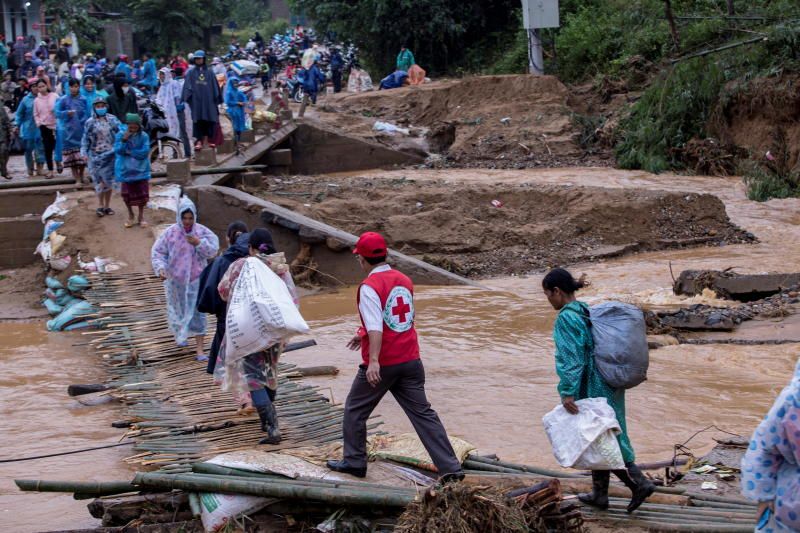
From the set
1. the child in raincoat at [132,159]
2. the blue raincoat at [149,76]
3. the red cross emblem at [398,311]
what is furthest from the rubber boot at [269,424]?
the blue raincoat at [149,76]

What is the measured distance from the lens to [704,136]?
22250 mm

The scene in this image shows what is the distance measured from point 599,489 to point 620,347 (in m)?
0.76

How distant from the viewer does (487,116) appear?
25938 millimetres

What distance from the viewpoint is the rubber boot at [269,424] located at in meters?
6.38

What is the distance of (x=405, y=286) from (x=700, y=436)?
3174 mm

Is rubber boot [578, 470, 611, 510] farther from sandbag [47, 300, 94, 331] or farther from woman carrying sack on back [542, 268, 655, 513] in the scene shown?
sandbag [47, 300, 94, 331]

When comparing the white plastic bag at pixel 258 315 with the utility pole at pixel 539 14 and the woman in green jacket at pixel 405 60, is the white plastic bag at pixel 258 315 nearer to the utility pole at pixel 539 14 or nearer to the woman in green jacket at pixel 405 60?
the utility pole at pixel 539 14

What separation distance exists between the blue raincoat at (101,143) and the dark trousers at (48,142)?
2.97 metres

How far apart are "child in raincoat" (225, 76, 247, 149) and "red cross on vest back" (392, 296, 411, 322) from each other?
46.3 feet

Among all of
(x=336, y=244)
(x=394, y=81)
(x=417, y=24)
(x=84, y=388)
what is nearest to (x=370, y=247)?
(x=84, y=388)

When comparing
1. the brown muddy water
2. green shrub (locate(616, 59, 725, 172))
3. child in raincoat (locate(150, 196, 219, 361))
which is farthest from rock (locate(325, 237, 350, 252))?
green shrub (locate(616, 59, 725, 172))

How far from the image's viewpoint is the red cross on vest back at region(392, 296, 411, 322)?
555 cm

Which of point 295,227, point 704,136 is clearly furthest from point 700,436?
point 704,136

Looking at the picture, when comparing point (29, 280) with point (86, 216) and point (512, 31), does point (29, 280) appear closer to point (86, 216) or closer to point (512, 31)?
point (86, 216)
